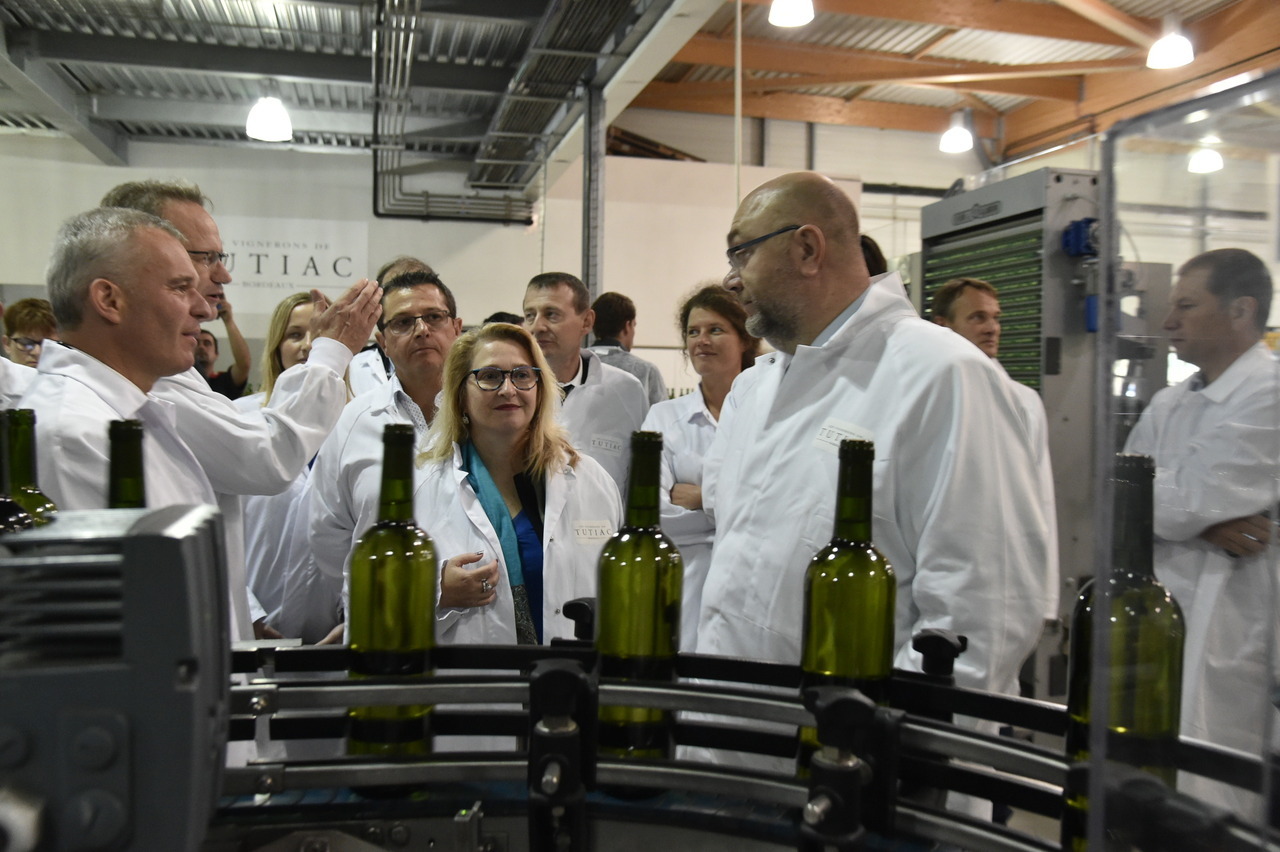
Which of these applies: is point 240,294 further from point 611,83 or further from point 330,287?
point 611,83

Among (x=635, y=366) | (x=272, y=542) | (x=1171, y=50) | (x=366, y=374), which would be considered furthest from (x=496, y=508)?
(x=1171, y=50)

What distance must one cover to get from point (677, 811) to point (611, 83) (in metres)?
4.63

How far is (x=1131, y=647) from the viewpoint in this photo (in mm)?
590

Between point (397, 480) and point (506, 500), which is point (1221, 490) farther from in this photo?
point (506, 500)

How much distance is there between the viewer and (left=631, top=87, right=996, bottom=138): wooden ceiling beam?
862 cm

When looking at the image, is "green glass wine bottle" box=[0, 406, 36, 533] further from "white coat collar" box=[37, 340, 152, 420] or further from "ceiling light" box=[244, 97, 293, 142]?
"ceiling light" box=[244, 97, 293, 142]

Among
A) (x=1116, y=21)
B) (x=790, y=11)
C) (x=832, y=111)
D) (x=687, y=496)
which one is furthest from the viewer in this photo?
(x=832, y=111)

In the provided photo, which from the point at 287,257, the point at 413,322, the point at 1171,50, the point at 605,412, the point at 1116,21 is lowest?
the point at 605,412

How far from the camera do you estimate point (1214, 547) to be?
0.58 metres

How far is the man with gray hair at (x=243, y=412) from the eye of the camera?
1.75 metres

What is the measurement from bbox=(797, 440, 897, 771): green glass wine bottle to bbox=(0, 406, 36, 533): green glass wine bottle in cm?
68

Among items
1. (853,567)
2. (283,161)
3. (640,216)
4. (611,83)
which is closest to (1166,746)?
(853,567)

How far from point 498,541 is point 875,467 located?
84 centimetres

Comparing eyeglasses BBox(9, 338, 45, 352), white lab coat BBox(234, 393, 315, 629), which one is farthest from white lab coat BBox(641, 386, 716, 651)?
eyeglasses BBox(9, 338, 45, 352)
